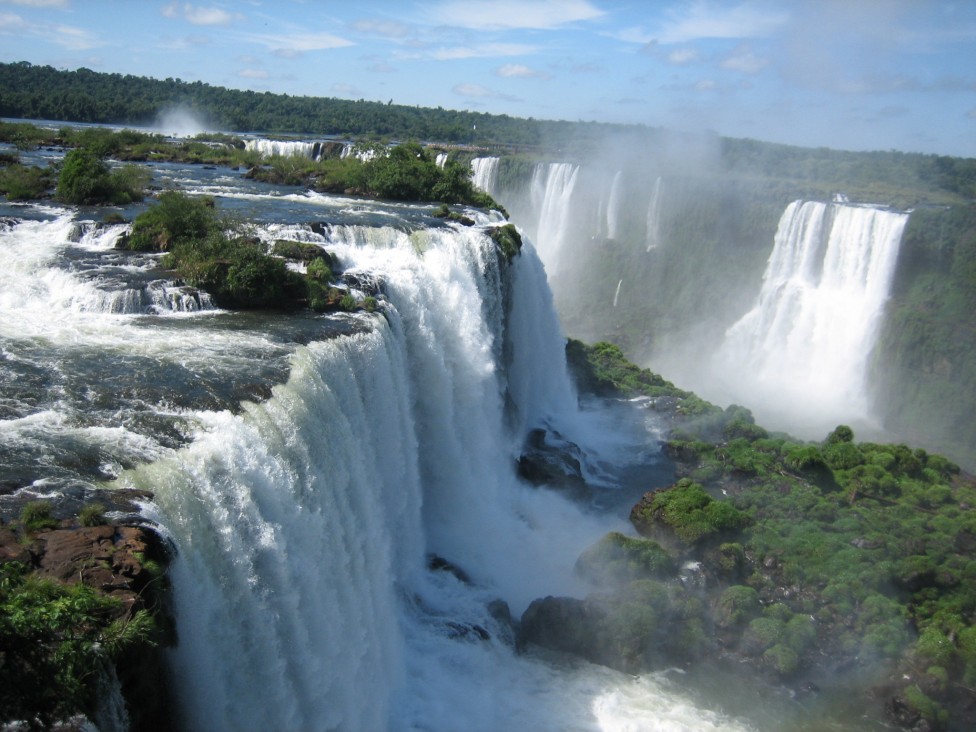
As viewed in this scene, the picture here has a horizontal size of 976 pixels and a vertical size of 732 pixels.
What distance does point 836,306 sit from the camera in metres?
33.5

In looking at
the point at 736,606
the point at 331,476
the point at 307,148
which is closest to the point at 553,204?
the point at 307,148

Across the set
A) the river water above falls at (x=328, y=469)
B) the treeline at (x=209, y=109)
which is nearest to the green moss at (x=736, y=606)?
the river water above falls at (x=328, y=469)

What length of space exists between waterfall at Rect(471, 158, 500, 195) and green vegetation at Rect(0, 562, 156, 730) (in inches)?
1683

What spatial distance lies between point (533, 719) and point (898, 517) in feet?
37.0

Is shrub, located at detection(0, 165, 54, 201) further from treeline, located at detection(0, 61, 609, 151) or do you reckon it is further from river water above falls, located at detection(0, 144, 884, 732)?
treeline, located at detection(0, 61, 609, 151)

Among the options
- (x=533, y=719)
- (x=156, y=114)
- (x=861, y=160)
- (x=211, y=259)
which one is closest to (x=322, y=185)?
(x=211, y=259)

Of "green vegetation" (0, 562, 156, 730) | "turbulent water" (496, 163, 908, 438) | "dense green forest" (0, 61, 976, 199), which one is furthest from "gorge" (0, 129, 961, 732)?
"dense green forest" (0, 61, 976, 199)

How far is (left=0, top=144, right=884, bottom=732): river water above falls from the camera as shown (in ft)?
28.9

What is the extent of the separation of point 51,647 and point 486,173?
43577 millimetres

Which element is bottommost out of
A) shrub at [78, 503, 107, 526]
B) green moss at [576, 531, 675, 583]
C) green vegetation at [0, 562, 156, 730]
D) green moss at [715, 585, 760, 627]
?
green moss at [715, 585, 760, 627]

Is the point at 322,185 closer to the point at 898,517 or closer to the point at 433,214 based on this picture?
the point at 433,214

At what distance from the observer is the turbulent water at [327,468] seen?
28.9 feet

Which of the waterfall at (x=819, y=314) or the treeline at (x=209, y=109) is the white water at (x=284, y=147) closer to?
the treeline at (x=209, y=109)

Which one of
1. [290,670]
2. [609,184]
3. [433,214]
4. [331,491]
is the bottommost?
[290,670]
